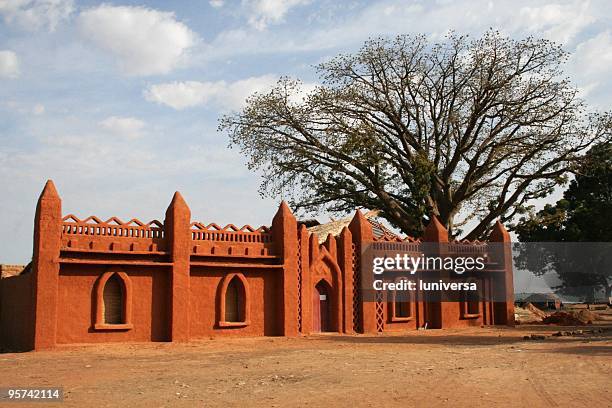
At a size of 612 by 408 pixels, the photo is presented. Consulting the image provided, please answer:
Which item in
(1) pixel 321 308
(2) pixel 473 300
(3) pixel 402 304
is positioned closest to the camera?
(1) pixel 321 308

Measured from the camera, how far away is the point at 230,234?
65.8ft

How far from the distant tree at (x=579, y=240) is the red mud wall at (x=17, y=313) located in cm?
2789

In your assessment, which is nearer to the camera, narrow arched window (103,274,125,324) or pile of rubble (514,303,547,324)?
narrow arched window (103,274,125,324)

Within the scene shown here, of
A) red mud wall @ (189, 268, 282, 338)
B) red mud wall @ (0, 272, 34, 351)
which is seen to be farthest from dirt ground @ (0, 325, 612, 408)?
red mud wall @ (0, 272, 34, 351)

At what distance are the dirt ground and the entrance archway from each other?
356 cm

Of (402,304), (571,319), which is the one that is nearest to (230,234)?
(402,304)

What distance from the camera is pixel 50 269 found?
54.5 feet

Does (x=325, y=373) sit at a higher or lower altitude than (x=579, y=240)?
lower

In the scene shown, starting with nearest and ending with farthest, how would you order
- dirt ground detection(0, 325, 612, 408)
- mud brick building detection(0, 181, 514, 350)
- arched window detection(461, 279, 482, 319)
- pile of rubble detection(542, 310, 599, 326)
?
dirt ground detection(0, 325, 612, 408), mud brick building detection(0, 181, 514, 350), arched window detection(461, 279, 482, 319), pile of rubble detection(542, 310, 599, 326)

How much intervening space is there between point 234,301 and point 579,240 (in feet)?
93.1

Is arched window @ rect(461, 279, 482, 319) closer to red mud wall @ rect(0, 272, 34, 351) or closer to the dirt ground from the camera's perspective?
the dirt ground

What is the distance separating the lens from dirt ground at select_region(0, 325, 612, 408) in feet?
29.8

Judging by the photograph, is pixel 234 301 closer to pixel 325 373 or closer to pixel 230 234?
pixel 230 234

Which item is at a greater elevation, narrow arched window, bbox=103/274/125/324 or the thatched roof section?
the thatched roof section
